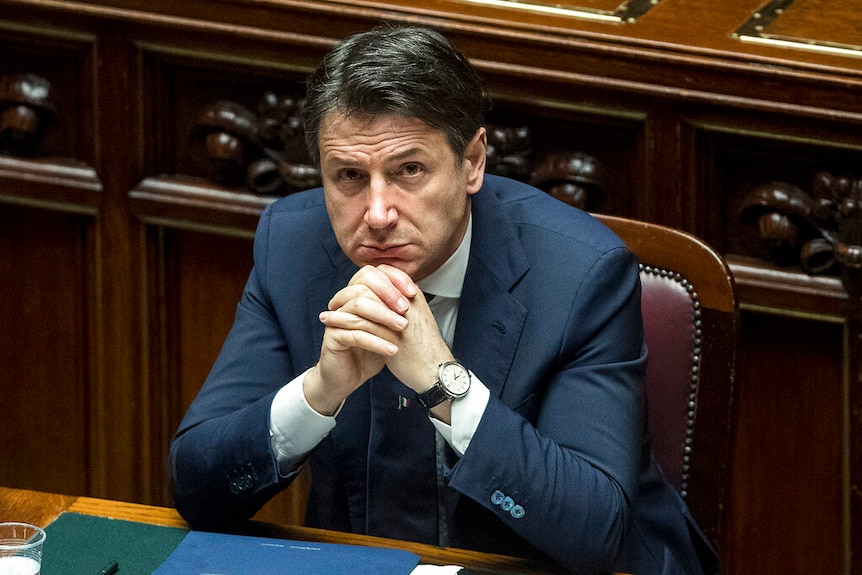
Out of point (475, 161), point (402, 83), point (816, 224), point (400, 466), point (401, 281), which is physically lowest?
point (400, 466)

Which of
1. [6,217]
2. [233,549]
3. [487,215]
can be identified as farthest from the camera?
[6,217]

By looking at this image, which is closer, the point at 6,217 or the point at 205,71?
the point at 205,71

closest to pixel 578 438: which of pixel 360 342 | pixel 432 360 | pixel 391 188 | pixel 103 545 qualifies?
pixel 432 360

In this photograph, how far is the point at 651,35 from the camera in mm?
2521

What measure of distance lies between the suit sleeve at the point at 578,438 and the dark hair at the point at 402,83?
314mm

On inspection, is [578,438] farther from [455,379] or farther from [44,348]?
[44,348]

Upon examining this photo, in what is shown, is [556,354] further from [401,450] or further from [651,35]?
[651,35]

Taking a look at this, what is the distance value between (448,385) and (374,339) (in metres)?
0.12

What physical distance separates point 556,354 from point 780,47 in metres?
0.94

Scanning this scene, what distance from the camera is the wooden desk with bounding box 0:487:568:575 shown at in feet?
5.19

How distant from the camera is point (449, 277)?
2.01 metres

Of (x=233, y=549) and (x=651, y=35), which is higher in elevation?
(x=651, y=35)

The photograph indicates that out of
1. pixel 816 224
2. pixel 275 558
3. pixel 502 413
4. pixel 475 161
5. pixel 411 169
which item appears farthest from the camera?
pixel 816 224

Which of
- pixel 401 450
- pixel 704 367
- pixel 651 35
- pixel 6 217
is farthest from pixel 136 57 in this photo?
pixel 704 367
